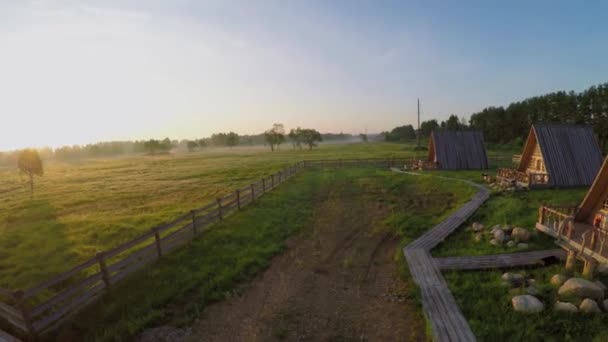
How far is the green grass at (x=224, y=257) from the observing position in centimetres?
688

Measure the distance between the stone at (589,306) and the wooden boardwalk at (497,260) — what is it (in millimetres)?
2511

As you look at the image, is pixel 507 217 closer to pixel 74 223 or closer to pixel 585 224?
pixel 585 224

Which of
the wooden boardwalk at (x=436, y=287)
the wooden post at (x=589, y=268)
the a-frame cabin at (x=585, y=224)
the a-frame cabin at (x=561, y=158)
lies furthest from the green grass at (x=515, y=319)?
the a-frame cabin at (x=561, y=158)

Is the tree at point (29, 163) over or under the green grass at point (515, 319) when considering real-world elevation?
over

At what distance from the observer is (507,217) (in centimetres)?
1315

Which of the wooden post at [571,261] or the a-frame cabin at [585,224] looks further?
the a-frame cabin at [585,224]

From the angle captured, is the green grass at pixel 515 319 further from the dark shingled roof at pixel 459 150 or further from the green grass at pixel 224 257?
the dark shingled roof at pixel 459 150

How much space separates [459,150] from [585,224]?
2061cm

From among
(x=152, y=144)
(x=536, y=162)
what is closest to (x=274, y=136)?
(x=152, y=144)

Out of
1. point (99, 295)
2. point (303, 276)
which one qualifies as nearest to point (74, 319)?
point (99, 295)

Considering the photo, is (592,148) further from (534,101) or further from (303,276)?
(534,101)

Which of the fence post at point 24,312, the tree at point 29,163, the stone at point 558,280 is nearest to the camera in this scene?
the fence post at point 24,312

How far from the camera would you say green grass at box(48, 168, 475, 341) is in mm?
6875

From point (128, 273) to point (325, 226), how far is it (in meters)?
8.48
